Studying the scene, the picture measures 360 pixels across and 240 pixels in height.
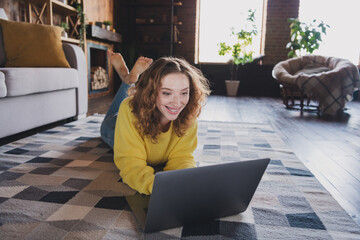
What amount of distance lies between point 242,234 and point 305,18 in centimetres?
547

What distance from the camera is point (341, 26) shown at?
502 centimetres

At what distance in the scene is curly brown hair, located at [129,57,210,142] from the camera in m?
1.03

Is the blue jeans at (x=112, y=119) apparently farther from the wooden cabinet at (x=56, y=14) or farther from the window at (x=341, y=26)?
the window at (x=341, y=26)

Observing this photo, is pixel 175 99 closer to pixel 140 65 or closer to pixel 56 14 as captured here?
pixel 140 65

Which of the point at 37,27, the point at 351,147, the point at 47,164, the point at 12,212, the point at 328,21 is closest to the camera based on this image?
the point at 12,212

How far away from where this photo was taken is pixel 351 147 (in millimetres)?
1864

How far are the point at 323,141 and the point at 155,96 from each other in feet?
4.88

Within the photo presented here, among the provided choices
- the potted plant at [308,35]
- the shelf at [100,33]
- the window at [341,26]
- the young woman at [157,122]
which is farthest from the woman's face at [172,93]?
the window at [341,26]

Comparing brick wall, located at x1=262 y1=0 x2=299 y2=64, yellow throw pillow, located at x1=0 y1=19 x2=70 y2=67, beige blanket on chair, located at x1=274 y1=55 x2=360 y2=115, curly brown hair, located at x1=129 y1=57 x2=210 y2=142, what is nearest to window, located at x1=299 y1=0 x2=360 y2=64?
brick wall, located at x1=262 y1=0 x2=299 y2=64

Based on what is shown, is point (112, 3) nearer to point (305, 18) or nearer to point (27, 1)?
point (27, 1)

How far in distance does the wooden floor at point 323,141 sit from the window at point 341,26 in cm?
224

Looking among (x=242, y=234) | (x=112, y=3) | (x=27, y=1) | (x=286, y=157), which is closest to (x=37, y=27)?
(x=27, y=1)

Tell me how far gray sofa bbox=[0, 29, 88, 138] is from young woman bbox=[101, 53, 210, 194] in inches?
37.4

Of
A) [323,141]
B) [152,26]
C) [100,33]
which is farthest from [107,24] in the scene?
[323,141]
